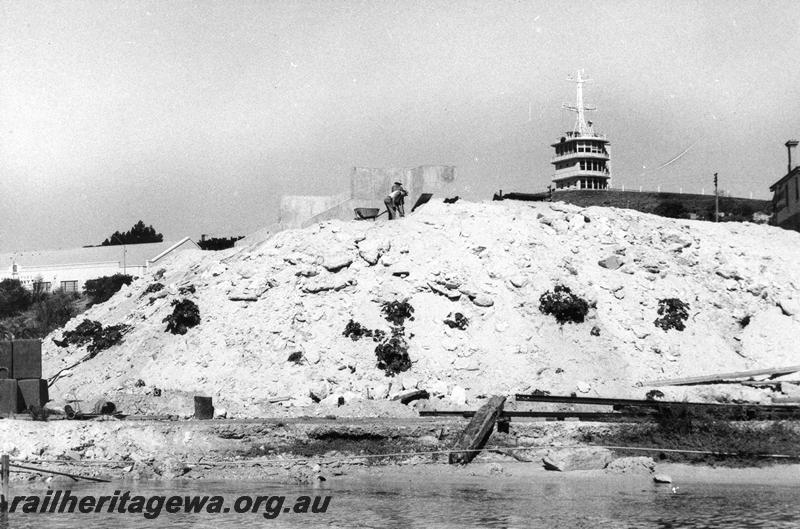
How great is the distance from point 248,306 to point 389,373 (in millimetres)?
5910

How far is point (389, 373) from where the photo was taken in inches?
1030

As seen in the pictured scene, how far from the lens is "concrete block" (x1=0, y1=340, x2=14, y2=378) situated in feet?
76.2

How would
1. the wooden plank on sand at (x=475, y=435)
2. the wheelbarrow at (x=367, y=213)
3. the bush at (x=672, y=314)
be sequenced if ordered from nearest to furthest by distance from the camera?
the wooden plank on sand at (x=475, y=435) → the bush at (x=672, y=314) → the wheelbarrow at (x=367, y=213)

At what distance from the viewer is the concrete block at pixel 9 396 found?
2303 centimetres

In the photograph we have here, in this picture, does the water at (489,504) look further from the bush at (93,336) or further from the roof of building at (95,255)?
the roof of building at (95,255)

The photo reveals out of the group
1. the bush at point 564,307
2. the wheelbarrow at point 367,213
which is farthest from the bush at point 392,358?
the wheelbarrow at point 367,213

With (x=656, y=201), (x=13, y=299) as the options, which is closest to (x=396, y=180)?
(x=13, y=299)

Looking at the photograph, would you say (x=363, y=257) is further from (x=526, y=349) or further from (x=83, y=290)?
(x=83, y=290)

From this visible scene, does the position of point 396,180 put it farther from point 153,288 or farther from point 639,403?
Answer: point 639,403

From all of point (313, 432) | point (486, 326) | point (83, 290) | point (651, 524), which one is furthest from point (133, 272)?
point (651, 524)

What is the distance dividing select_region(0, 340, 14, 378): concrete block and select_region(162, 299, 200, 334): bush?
6128 mm

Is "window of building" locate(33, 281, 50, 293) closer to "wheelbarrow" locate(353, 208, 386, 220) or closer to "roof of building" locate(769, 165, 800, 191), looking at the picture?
"wheelbarrow" locate(353, 208, 386, 220)

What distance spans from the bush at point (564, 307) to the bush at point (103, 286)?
27797mm

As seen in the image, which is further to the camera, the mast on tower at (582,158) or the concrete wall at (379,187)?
the mast on tower at (582,158)
